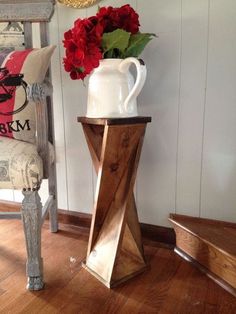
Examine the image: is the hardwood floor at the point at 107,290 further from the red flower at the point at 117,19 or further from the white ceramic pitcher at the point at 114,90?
the red flower at the point at 117,19

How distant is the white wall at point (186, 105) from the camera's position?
0.95 metres

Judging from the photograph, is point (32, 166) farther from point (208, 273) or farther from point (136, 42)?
point (208, 273)

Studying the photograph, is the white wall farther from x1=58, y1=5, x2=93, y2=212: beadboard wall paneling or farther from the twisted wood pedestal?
the twisted wood pedestal

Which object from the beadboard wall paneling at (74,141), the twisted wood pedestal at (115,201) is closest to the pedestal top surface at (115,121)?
the twisted wood pedestal at (115,201)

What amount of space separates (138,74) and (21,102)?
394 mm

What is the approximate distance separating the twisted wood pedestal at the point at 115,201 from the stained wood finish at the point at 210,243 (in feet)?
0.54

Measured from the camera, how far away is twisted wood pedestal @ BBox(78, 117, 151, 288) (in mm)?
818

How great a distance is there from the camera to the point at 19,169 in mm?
768

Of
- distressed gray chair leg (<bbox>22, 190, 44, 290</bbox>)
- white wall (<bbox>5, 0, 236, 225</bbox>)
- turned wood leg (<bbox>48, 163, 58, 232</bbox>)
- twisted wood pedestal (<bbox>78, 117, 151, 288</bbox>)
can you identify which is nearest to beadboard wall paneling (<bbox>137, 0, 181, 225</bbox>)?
white wall (<bbox>5, 0, 236, 225</bbox>)

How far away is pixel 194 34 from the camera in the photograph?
0.97 m

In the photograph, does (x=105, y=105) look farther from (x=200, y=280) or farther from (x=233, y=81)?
(x=200, y=280)

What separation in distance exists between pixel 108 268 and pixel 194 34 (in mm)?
795

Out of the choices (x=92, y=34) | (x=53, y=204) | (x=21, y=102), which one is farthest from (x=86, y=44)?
(x=53, y=204)

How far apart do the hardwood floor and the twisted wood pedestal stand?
0.15 feet
